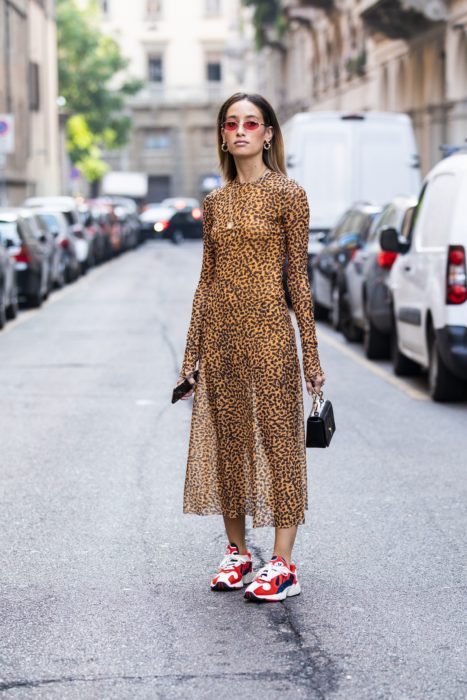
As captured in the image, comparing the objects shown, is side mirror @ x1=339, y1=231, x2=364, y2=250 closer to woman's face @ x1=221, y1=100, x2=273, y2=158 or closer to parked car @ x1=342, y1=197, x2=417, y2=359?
parked car @ x1=342, y1=197, x2=417, y2=359

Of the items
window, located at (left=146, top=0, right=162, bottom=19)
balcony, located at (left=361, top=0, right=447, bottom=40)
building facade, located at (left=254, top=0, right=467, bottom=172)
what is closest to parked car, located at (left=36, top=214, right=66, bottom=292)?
building facade, located at (left=254, top=0, right=467, bottom=172)

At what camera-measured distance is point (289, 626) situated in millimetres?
5320

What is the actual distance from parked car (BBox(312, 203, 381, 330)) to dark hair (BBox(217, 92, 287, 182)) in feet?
36.4

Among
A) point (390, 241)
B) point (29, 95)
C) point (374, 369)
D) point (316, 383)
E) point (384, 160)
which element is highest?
point (29, 95)

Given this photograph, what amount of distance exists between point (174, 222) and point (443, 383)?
51855 millimetres

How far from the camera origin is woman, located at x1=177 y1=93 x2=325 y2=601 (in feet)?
18.4

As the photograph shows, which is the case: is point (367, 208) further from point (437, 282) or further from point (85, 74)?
point (85, 74)

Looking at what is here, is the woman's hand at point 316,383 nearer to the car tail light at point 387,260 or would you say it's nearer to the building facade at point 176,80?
the car tail light at point 387,260

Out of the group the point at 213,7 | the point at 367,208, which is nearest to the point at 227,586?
the point at 367,208

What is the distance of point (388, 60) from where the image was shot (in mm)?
40438

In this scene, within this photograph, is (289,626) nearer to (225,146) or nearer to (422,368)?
(225,146)

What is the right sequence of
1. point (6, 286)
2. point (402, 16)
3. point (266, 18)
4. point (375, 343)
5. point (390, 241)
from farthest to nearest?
point (266, 18)
point (402, 16)
point (6, 286)
point (375, 343)
point (390, 241)

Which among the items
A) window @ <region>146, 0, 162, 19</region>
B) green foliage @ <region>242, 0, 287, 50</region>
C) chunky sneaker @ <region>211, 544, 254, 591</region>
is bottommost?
chunky sneaker @ <region>211, 544, 254, 591</region>

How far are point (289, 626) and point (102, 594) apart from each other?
0.84 m
